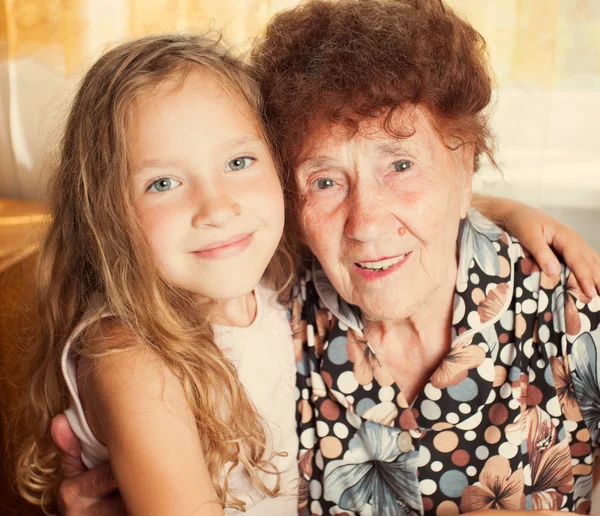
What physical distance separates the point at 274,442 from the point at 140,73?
0.97 metres

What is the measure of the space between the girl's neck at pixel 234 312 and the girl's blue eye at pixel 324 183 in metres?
0.42

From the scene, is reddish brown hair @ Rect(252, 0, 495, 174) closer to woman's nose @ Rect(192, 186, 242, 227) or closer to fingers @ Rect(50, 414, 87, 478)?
woman's nose @ Rect(192, 186, 242, 227)

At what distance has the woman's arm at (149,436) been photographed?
1435mm

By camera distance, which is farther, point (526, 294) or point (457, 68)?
point (526, 294)

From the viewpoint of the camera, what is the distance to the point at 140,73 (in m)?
1.63

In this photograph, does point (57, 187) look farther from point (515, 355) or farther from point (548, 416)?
point (548, 416)

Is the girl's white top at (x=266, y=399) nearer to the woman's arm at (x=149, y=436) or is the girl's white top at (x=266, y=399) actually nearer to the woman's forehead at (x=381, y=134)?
the woman's arm at (x=149, y=436)

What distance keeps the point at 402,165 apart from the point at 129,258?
2.19 feet

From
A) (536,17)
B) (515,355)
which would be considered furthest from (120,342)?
(536,17)

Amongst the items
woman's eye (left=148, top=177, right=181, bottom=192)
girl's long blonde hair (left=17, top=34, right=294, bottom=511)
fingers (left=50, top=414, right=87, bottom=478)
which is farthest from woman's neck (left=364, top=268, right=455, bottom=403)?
fingers (left=50, top=414, right=87, bottom=478)

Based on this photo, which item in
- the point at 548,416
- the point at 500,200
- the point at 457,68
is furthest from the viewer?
the point at 500,200

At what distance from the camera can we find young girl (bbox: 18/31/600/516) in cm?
150

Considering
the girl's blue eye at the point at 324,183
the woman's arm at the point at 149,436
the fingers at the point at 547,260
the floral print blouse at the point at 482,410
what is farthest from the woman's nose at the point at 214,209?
the fingers at the point at 547,260

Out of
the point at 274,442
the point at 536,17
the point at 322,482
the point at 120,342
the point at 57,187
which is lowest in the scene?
the point at 322,482
